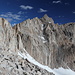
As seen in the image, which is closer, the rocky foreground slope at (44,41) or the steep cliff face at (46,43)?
the rocky foreground slope at (44,41)

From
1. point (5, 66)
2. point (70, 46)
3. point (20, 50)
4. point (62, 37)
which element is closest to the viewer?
point (5, 66)

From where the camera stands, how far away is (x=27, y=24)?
57062 millimetres

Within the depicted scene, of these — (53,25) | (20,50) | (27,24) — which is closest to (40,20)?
(53,25)

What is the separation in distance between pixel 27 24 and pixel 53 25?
1499 centimetres

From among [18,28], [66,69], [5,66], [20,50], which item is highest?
[18,28]

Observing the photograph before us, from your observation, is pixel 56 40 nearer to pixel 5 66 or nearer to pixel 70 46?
pixel 70 46

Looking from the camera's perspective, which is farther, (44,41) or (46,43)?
(44,41)

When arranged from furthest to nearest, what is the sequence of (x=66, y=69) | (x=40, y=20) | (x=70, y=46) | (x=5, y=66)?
(x=40, y=20), (x=70, y=46), (x=66, y=69), (x=5, y=66)

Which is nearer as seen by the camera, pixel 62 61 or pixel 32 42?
pixel 32 42

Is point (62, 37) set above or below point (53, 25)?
below

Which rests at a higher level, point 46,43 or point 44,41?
point 44,41

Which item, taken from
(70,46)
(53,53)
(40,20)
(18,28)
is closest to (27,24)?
(18,28)

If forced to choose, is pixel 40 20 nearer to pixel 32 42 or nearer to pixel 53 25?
pixel 53 25

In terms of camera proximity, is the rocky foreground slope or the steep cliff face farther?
the steep cliff face
